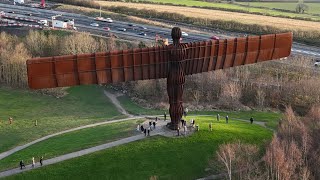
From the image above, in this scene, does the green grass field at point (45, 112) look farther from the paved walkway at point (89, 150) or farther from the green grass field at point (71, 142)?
the paved walkway at point (89, 150)

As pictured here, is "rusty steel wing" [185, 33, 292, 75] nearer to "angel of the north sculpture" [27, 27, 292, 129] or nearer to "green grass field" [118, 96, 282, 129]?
"angel of the north sculpture" [27, 27, 292, 129]

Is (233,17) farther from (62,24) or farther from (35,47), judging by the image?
(35,47)

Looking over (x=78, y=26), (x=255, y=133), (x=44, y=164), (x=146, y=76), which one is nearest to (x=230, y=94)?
(x=255, y=133)

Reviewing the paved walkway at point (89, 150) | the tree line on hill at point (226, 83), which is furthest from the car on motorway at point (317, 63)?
the paved walkway at point (89, 150)

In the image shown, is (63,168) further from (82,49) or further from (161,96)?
(82,49)

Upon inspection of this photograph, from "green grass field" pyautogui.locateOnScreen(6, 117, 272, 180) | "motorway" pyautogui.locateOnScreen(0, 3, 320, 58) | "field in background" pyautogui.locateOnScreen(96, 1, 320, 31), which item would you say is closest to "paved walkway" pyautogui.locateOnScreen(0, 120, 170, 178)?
"green grass field" pyautogui.locateOnScreen(6, 117, 272, 180)

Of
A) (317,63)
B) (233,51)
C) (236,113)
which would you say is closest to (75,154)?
(233,51)
